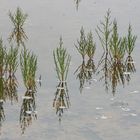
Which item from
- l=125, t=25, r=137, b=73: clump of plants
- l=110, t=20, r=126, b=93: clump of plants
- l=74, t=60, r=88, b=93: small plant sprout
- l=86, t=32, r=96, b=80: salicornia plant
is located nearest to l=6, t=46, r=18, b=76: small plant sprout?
l=74, t=60, r=88, b=93: small plant sprout

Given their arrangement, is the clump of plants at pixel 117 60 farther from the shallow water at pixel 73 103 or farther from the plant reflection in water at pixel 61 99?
the plant reflection in water at pixel 61 99

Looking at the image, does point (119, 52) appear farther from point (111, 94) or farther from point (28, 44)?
point (28, 44)

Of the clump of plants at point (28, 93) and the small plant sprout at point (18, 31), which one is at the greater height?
the small plant sprout at point (18, 31)

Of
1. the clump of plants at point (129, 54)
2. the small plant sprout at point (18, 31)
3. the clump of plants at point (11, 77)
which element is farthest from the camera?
the small plant sprout at point (18, 31)

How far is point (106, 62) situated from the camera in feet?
22.0

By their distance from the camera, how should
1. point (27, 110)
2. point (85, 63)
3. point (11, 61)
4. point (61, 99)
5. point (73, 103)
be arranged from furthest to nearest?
point (85, 63), point (11, 61), point (61, 99), point (73, 103), point (27, 110)

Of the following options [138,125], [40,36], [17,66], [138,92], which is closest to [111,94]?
[138,92]

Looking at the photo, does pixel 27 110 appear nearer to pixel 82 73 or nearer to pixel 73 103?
pixel 73 103

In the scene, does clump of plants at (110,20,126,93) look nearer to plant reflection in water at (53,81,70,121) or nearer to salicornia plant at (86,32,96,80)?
salicornia plant at (86,32,96,80)

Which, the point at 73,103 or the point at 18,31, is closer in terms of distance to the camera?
the point at 73,103

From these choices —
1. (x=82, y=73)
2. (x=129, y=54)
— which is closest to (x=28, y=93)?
(x=82, y=73)

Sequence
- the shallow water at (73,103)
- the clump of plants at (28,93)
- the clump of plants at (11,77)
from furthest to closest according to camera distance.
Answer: the clump of plants at (11,77)
the clump of plants at (28,93)
the shallow water at (73,103)

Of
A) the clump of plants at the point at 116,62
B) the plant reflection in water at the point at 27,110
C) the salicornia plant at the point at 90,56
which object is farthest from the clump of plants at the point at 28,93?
the salicornia plant at the point at 90,56

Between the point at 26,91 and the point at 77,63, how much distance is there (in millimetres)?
1275
